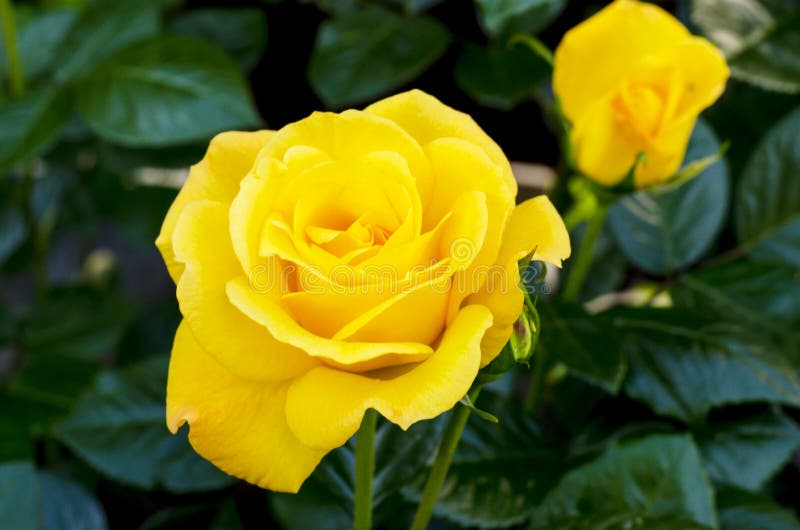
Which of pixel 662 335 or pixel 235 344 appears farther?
pixel 662 335

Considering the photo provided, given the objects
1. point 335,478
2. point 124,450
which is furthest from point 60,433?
point 335,478

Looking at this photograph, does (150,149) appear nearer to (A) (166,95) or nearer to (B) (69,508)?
(A) (166,95)

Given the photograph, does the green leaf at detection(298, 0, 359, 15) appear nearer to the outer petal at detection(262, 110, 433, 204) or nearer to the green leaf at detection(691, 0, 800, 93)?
the green leaf at detection(691, 0, 800, 93)

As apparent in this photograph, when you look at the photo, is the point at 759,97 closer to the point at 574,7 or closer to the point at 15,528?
the point at 574,7

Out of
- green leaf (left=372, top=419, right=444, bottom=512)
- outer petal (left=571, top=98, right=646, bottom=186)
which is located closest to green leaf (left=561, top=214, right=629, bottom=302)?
outer petal (left=571, top=98, right=646, bottom=186)

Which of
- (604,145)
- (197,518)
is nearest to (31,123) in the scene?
(197,518)

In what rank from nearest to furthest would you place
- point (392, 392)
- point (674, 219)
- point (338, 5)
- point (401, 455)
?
point (392, 392), point (401, 455), point (674, 219), point (338, 5)
